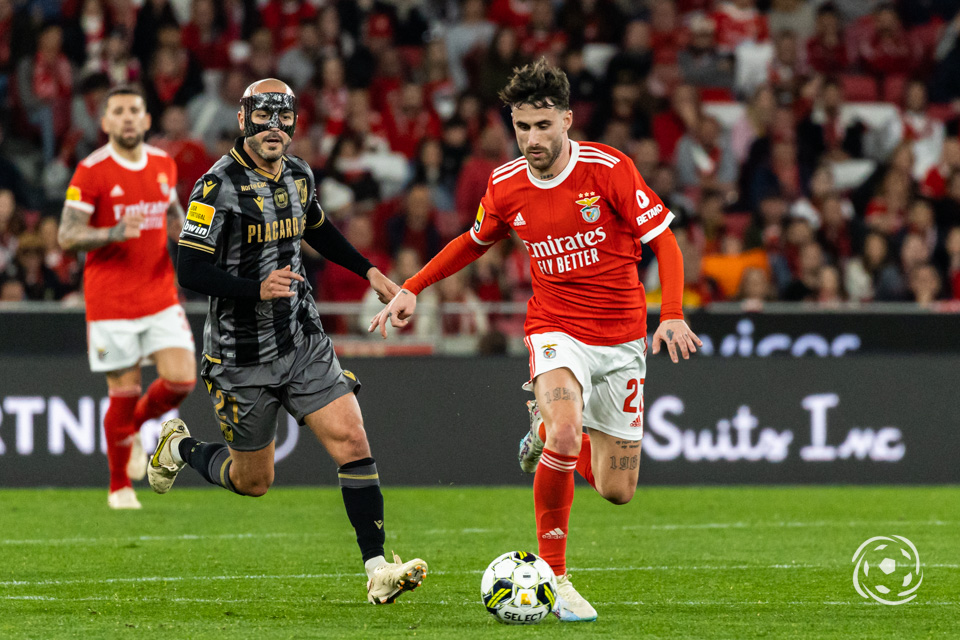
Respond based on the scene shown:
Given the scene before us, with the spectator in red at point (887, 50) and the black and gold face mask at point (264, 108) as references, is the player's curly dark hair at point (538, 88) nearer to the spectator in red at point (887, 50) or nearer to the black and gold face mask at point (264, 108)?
the black and gold face mask at point (264, 108)

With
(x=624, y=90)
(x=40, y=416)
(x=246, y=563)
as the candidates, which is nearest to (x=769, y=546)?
(x=246, y=563)

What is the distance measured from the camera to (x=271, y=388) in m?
6.07

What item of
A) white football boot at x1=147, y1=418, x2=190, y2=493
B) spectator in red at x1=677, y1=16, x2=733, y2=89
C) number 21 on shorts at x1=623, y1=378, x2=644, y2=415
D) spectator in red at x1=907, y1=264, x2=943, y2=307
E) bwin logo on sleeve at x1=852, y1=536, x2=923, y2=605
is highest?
spectator in red at x1=677, y1=16, x2=733, y2=89

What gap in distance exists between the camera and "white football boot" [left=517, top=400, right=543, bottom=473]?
676 centimetres

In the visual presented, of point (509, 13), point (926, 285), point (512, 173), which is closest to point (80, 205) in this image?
point (512, 173)

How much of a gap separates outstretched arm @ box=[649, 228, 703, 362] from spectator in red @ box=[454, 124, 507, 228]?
749cm

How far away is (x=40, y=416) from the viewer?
420 inches

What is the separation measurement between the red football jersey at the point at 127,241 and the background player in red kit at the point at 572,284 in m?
3.35

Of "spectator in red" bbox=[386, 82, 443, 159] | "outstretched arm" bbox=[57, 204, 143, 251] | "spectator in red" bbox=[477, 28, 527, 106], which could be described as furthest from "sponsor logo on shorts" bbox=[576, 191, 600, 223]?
"spectator in red" bbox=[477, 28, 527, 106]

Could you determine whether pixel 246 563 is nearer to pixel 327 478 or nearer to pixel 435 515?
pixel 435 515

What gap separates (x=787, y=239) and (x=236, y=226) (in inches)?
335

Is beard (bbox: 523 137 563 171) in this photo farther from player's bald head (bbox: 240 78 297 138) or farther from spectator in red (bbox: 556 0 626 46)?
spectator in red (bbox: 556 0 626 46)

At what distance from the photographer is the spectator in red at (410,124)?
1454 cm

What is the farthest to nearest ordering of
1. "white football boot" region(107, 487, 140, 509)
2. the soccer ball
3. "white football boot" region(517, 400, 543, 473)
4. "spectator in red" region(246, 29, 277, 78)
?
1. "spectator in red" region(246, 29, 277, 78)
2. "white football boot" region(107, 487, 140, 509)
3. "white football boot" region(517, 400, 543, 473)
4. the soccer ball
